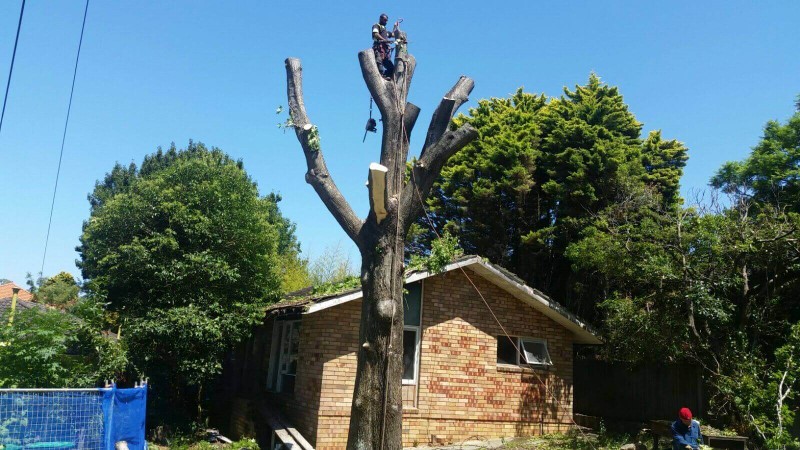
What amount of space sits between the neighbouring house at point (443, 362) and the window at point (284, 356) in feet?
0.09

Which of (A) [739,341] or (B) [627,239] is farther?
(B) [627,239]

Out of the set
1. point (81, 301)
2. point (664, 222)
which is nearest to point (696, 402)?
point (664, 222)

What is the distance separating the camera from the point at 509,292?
50.2 ft

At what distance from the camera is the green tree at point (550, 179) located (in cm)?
1931

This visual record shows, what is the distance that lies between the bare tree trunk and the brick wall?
4.61 m

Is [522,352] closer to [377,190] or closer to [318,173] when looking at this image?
[318,173]

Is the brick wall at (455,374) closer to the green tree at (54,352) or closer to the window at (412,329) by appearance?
the window at (412,329)

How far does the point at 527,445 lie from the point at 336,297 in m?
5.51

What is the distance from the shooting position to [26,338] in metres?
11.5

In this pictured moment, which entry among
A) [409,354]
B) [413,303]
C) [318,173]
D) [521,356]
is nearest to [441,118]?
[318,173]

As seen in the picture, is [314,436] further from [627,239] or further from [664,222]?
[664,222]

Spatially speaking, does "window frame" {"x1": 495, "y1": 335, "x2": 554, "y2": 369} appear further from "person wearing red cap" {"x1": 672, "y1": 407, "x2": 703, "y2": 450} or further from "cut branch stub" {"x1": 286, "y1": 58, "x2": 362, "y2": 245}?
"cut branch stub" {"x1": 286, "y1": 58, "x2": 362, "y2": 245}

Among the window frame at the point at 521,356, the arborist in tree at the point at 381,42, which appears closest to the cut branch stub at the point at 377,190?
the arborist in tree at the point at 381,42

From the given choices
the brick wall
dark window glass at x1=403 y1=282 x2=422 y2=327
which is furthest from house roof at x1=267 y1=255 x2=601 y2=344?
dark window glass at x1=403 y1=282 x2=422 y2=327
